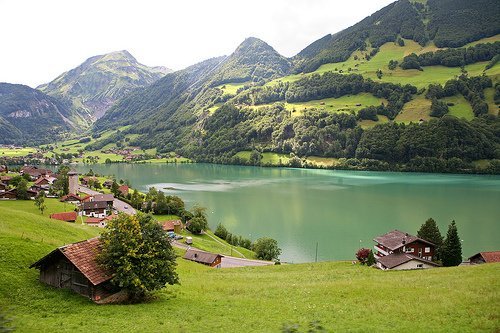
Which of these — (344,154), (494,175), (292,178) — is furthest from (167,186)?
(494,175)

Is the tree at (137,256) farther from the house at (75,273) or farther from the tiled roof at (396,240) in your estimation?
the tiled roof at (396,240)

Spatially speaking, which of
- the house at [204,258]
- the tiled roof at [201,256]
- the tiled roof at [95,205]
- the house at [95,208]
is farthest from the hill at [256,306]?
the tiled roof at [95,205]

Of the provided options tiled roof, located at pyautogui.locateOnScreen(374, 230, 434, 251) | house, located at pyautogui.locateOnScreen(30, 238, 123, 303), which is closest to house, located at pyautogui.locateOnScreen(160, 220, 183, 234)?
tiled roof, located at pyautogui.locateOnScreen(374, 230, 434, 251)

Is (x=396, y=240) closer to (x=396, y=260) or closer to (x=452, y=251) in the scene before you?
(x=452, y=251)

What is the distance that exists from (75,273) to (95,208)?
63.7 meters

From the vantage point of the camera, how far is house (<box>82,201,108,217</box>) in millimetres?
77688

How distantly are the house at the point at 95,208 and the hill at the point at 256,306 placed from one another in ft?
186

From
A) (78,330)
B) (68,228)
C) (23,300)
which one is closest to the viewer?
(78,330)

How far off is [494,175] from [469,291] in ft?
531

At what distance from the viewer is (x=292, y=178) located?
15638 cm

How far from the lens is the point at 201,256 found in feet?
175

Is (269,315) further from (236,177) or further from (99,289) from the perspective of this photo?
(236,177)

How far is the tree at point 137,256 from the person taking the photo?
20.0 m

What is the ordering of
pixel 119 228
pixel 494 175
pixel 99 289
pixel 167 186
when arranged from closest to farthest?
pixel 99 289
pixel 119 228
pixel 167 186
pixel 494 175
